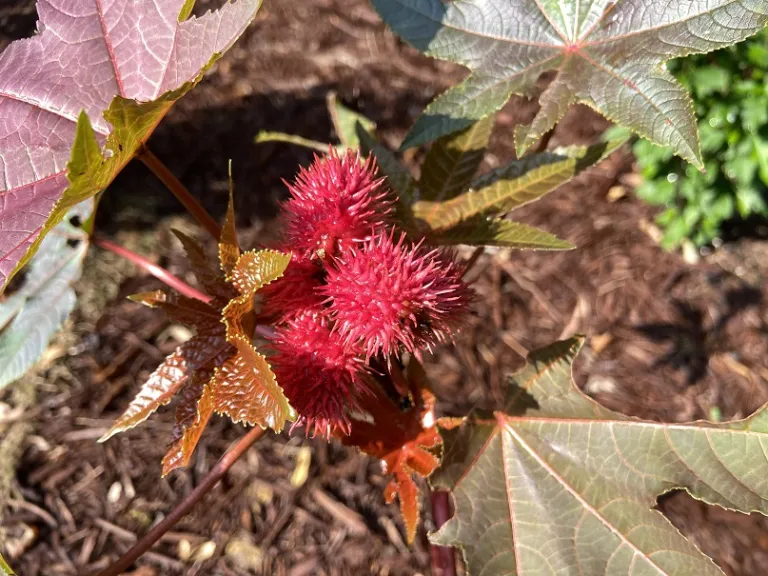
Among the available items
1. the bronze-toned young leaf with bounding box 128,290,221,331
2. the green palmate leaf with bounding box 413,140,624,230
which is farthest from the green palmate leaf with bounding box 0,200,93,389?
the green palmate leaf with bounding box 413,140,624,230

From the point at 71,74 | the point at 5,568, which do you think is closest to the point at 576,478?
the point at 5,568

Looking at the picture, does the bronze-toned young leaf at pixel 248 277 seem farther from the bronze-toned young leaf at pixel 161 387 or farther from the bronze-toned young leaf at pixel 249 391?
the bronze-toned young leaf at pixel 161 387

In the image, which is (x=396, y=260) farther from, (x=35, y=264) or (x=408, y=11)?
(x=35, y=264)

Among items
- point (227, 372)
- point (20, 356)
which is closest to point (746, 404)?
point (227, 372)

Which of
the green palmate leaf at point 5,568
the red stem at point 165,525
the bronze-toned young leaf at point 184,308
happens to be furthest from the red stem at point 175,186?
the green palmate leaf at point 5,568

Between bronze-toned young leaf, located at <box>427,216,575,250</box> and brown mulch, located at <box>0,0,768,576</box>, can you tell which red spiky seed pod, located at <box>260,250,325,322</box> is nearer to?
bronze-toned young leaf, located at <box>427,216,575,250</box>
